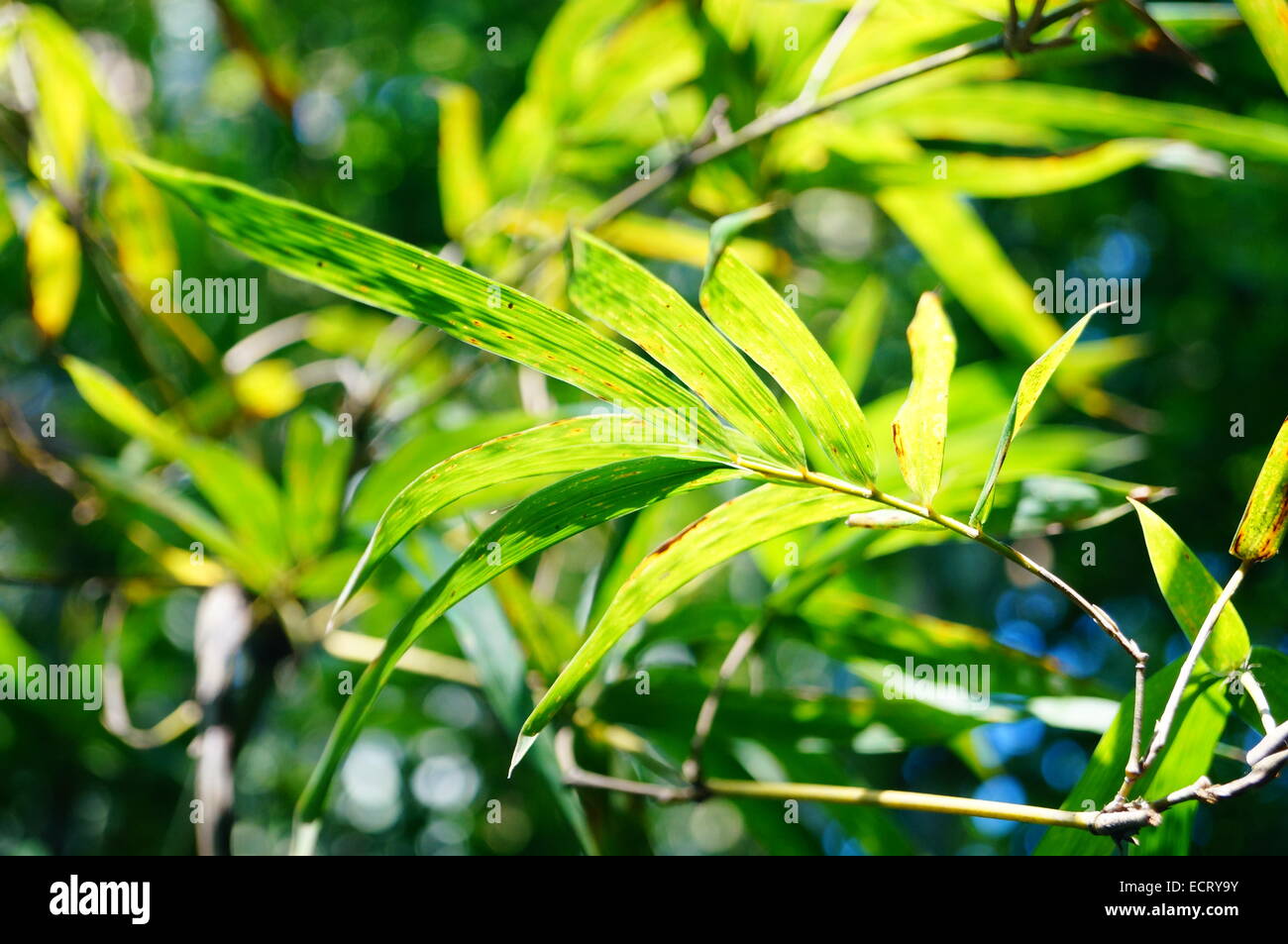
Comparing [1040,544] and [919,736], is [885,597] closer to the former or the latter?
[1040,544]

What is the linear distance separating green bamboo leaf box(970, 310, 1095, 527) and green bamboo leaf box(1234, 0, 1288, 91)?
0.62 feet

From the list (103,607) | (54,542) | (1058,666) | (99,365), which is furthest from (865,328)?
(54,542)

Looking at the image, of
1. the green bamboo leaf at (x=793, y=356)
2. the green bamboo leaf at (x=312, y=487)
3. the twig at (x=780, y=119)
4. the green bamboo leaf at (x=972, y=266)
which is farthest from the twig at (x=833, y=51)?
the green bamboo leaf at (x=312, y=487)

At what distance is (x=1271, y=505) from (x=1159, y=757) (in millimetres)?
156

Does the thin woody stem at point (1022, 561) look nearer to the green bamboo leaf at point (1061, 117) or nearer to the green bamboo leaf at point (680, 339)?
the green bamboo leaf at point (680, 339)

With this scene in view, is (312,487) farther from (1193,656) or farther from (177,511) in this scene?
(1193,656)

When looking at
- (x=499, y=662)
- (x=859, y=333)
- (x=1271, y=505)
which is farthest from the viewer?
(x=859, y=333)

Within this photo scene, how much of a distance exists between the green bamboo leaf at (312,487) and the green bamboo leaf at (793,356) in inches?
18.2

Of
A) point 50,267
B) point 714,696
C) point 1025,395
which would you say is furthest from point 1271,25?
point 50,267

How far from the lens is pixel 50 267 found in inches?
34.4

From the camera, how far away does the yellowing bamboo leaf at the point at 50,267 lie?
0.85 meters

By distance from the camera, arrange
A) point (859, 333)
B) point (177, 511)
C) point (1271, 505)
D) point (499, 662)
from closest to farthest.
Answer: point (1271, 505)
point (499, 662)
point (177, 511)
point (859, 333)

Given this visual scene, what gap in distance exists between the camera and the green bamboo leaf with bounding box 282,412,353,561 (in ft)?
2.43
